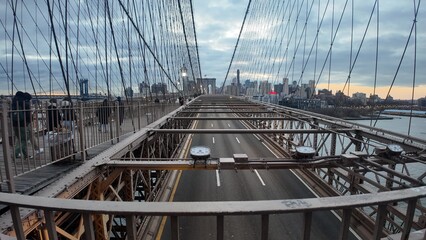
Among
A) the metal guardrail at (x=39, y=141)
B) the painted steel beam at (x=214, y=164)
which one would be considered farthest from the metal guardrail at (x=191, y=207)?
the painted steel beam at (x=214, y=164)

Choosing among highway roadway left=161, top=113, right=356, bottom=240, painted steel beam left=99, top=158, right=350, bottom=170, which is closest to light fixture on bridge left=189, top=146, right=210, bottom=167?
painted steel beam left=99, top=158, right=350, bottom=170

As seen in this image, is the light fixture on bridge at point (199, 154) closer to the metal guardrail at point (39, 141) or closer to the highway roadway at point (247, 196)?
the metal guardrail at point (39, 141)

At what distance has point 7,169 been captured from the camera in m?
3.54

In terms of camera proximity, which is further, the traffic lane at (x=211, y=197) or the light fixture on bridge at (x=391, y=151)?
the traffic lane at (x=211, y=197)

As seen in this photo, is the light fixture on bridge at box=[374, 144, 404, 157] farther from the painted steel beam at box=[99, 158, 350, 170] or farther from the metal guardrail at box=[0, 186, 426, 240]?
the metal guardrail at box=[0, 186, 426, 240]

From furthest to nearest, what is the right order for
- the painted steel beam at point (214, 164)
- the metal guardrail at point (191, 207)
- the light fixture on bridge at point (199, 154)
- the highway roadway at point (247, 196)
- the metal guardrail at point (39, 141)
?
the highway roadway at point (247, 196), the light fixture on bridge at point (199, 154), the painted steel beam at point (214, 164), the metal guardrail at point (39, 141), the metal guardrail at point (191, 207)

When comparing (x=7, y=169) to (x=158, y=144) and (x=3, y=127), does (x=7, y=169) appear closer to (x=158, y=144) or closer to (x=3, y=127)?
(x=3, y=127)

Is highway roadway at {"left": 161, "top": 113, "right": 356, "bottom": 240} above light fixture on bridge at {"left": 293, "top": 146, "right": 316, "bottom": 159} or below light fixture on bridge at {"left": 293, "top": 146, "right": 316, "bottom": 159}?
below

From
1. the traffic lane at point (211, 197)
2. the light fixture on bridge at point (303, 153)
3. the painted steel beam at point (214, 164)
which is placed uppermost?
the light fixture on bridge at point (303, 153)

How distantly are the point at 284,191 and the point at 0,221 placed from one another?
11.6 meters

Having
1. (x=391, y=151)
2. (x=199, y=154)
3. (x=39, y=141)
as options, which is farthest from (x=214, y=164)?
(x=391, y=151)

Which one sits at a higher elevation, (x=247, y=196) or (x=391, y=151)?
(x=391, y=151)

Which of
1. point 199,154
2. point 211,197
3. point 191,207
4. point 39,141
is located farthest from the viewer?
point 211,197

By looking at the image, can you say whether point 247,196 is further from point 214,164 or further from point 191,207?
point 191,207
